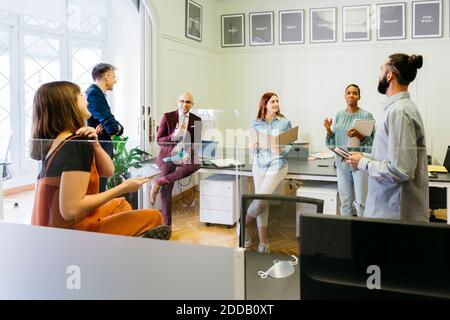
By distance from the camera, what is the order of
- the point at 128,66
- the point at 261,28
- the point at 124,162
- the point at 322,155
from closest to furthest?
the point at 322,155 → the point at 124,162 → the point at 128,66 → the point at 261,28

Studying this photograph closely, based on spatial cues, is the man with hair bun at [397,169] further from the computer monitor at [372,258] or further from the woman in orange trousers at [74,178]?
Answer: the woman in orange trousers at [74,178]

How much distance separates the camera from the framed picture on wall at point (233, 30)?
6.55m

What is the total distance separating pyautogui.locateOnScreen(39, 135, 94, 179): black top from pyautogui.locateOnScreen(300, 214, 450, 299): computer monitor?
2.72ft

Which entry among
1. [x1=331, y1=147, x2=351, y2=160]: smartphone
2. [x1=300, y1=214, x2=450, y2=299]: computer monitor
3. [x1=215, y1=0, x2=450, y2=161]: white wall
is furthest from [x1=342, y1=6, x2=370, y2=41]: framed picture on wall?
[x1=300, y1=214, x2=450, y2=299]: computer monitor

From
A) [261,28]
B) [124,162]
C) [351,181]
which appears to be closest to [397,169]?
[351,181]

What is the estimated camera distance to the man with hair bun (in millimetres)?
1171

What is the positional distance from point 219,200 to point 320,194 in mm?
336

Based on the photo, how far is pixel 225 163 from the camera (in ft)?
4.91

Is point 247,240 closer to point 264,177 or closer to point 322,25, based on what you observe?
point 264,177

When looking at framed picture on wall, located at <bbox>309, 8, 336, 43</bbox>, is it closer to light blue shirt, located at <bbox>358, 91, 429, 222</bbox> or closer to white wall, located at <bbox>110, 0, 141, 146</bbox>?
white wall, located at <bbox>110, 0, 141, 146</bbox>

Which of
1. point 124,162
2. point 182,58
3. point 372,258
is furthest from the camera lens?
point 182,58
